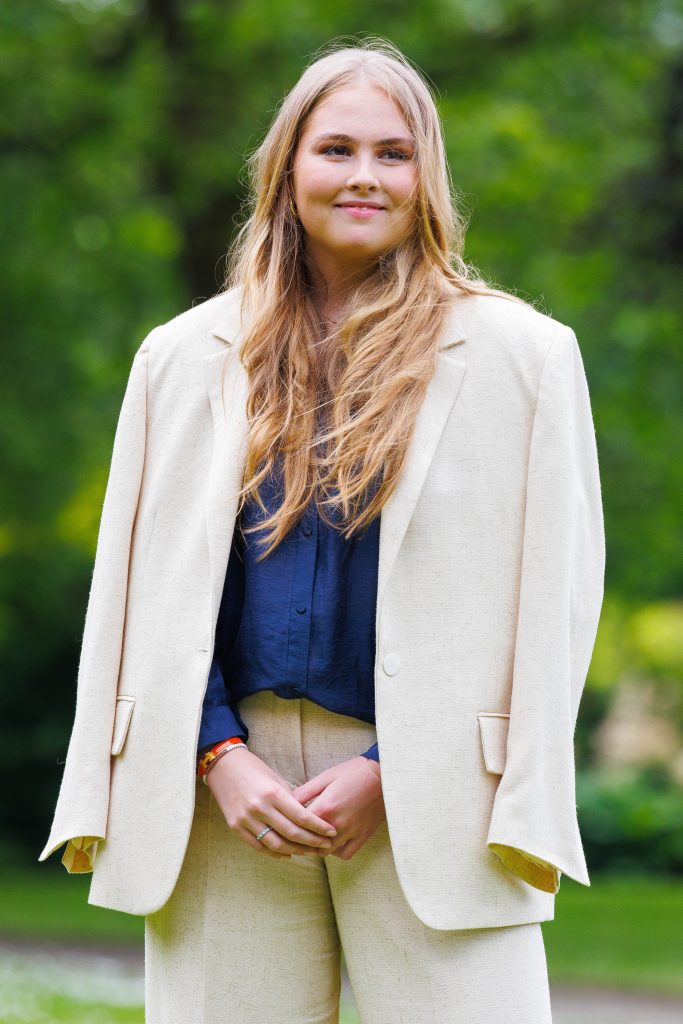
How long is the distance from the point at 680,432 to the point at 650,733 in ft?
30.3

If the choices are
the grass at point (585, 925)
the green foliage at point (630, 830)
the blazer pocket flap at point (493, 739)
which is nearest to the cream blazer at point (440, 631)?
the blazer pocket flap at point (493, 739)

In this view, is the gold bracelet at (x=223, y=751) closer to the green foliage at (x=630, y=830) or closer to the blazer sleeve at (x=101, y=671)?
the blazer sleeve at (x=101, y=671)

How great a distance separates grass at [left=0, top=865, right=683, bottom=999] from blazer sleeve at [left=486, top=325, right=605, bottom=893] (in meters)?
7.54

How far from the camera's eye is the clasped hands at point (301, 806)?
230cm

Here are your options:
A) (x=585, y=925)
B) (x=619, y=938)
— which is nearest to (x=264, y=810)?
(x=619, y=938)

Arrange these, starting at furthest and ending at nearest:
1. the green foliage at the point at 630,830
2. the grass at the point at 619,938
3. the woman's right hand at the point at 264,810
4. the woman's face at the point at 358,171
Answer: the green foliage at the point at 630,830 < the grass at the point at 619,938 < the woman's face at the point at 358,171 < the woman's right hand at the point at 264,810

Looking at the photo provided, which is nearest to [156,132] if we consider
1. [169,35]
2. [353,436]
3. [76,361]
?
[169,35]

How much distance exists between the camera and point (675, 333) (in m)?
11.8

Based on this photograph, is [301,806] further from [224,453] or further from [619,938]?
[619,938]

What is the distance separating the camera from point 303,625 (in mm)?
2400

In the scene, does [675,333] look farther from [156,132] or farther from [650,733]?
[650,733]

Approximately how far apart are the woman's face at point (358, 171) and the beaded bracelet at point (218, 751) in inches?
34.9

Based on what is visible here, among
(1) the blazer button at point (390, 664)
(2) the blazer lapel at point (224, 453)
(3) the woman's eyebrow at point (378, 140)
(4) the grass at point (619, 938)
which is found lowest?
(4) the grass at point (619, 938)

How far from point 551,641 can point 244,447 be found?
0.62 meters
